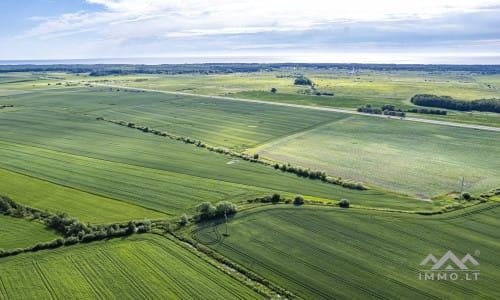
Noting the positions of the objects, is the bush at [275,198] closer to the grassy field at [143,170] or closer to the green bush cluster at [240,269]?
the grassy field at [143,170]

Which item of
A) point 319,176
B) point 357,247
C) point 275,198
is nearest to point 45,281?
point 275,198

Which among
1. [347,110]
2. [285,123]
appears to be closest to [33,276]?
[285,123]

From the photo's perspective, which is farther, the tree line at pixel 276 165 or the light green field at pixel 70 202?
the tree line at pixel 276 165

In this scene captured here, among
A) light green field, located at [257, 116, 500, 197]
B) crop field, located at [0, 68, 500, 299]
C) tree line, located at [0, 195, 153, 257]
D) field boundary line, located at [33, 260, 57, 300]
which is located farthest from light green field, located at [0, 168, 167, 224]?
light green field, located at [257, 116, 500, 197]

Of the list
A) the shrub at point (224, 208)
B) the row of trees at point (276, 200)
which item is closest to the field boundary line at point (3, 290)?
the shrub at point (224, 208)

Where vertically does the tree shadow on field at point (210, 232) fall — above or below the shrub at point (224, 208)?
below

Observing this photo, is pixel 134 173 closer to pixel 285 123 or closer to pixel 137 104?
pixel 285 123

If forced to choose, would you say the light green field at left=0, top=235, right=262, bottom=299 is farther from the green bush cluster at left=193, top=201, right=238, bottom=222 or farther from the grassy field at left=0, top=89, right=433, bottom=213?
the grassy field at left=0, top=89, right=433, bottom=213
